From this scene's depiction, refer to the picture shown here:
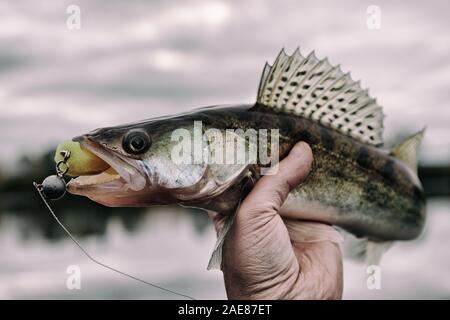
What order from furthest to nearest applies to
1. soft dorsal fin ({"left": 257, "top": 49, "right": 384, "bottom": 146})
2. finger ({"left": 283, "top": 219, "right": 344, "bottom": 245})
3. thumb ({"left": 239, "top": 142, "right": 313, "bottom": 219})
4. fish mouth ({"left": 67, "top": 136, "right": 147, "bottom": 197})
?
finger ({"left": 283, "top": 219, "right": 344, "bottom": 245}), soft dorsal fin ({"left": 257, "top": 49, "right": 384, "bottom": 146}), thumb ({"left": 239, "top": 142, "right": 313, "bottom": 219}), fish mouth ({"left": 67, "top": 136, "right": 147, "bottom": 197})

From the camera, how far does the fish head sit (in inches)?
108

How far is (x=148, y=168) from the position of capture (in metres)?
2.75

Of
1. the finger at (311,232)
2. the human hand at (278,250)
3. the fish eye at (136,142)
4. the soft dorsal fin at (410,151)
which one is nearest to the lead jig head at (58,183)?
the fish eye at (136,142)

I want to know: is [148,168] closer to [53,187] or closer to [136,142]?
Result: [136,142]

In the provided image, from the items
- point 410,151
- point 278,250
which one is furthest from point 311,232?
point 410,151

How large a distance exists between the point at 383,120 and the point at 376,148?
16 cm

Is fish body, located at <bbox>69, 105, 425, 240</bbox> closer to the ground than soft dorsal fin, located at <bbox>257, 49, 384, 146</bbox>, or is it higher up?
closer to the ground


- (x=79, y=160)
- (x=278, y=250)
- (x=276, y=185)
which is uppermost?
(x=79, y=160)

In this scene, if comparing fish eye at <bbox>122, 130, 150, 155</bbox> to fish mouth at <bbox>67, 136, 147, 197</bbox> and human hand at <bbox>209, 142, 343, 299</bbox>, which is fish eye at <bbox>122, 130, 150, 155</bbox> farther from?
human hand at <bbox>209, 142, 343, 299</bbox>

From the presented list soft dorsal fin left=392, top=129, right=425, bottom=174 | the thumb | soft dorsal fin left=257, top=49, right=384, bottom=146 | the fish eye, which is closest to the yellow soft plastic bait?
the fish eye

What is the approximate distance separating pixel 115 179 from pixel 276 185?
2.58 ft

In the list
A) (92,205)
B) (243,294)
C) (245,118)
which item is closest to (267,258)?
(243,294)

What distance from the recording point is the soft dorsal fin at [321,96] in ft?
10.5

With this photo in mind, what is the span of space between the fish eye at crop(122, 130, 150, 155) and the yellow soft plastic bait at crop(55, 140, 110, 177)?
0.17 meters
